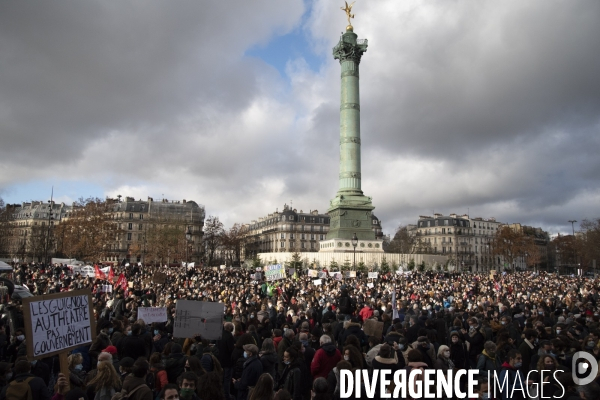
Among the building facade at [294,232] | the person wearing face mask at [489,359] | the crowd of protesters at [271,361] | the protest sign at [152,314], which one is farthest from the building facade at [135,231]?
the person wearing face mask at [489,359]

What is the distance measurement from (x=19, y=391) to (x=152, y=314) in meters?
5.73

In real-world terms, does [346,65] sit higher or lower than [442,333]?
higher

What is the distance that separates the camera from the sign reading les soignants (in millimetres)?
5766

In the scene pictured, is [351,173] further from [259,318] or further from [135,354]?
[135,354]

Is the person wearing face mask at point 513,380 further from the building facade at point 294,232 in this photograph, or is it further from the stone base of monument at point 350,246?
the building facade at point 294,232

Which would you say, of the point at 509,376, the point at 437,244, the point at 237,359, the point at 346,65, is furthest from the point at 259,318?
the point at 437,244

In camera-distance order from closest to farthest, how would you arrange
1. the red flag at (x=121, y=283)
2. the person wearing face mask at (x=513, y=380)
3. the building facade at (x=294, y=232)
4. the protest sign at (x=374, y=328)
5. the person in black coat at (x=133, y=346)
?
the person wearing face mask at (x=513, y=380), the person in black coat at (x=133, y=346), the protest sign at (x=374, y=328), the red flag at (x=121, y=283), the building facade at (x=294, y=232)

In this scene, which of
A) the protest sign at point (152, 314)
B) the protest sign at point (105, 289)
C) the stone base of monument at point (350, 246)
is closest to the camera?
the protest sign at point (152, 314)

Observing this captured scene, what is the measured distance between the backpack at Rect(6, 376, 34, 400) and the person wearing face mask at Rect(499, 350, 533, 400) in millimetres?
5825

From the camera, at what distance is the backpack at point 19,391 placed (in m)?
5.25

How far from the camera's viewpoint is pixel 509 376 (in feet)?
20.7

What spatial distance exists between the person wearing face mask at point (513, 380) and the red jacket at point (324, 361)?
7.34ft

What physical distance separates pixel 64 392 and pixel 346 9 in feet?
188

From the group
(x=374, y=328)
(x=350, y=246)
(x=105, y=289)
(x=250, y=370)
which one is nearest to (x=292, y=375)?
(x=250, y=370)
